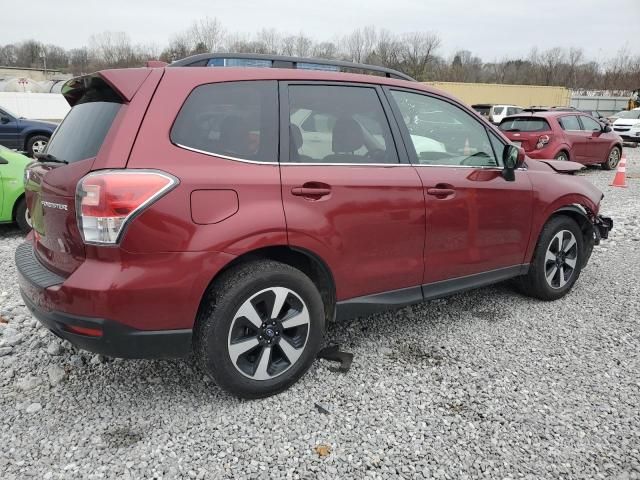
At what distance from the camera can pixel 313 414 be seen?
2.80 m

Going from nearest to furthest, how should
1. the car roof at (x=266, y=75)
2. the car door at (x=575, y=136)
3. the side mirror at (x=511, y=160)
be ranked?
the car roof at (x=266, y=75)
the side mirror at (x=511, y=160)
the car door at (x=575, y=136)

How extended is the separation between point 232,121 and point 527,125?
11.4 metres

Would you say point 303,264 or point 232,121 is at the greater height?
point 232,121

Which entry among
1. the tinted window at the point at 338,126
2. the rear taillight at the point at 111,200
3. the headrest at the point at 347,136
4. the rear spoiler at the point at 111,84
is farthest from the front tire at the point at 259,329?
the rear spoiler at the point at 111,84

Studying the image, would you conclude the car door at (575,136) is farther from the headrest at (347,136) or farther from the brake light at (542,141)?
the headrest at (347,136)

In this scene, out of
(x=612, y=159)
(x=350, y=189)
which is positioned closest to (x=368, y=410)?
(x=350, y=189)

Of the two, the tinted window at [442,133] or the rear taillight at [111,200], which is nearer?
the rear taillight at [111,200]

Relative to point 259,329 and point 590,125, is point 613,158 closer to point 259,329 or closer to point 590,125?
point 590,125

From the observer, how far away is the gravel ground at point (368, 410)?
242 cm

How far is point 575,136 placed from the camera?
12805 mm

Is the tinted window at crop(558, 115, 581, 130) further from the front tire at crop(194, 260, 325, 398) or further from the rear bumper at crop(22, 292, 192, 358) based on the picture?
the rear bumper at crop(22, 292, 192, 358)

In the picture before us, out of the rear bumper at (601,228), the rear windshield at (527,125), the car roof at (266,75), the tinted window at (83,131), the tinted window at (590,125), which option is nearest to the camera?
the tinted window at (83,131)

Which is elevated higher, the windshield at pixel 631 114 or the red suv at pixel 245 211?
the windshield at pixel 631 114

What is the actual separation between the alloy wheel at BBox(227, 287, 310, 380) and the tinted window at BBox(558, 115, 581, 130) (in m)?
11.8
